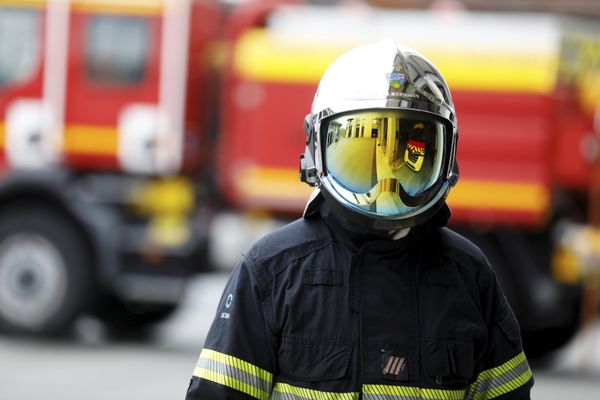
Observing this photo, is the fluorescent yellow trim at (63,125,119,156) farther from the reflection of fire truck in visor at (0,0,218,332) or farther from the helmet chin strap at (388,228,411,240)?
the helmet chin strap at (388,228,411,240)

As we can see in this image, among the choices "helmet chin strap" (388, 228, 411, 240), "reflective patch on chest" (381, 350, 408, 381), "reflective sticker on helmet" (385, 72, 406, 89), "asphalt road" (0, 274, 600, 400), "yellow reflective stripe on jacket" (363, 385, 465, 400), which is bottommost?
"asphalt road" (0, 274, 600, 400)

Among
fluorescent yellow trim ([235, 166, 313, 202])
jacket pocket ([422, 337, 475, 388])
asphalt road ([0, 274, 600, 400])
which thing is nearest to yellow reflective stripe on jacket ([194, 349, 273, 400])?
jacket pocket ([422, 337, 475, 388])

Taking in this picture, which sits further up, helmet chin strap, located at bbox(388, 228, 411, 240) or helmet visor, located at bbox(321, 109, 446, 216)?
helmet visor, located at bbox(321, 109, 446, 216)

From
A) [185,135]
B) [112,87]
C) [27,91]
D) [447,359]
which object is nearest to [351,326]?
[447,359]

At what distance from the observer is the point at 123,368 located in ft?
28.0

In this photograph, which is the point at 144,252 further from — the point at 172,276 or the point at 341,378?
the point at 341,378

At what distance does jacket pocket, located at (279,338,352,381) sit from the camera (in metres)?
Result: 2.31

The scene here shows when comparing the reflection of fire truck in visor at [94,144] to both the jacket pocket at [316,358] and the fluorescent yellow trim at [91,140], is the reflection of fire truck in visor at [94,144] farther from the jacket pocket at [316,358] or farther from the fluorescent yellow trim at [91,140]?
the jacket pocket at [316,358]

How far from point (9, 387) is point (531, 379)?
220 inches

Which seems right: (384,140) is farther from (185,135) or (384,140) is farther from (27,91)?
(27,91)

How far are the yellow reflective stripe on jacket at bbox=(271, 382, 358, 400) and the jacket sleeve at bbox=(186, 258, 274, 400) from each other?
0.02 meters

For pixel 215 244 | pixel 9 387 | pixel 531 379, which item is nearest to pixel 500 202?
pixel 215 244

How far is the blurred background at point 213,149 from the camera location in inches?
338

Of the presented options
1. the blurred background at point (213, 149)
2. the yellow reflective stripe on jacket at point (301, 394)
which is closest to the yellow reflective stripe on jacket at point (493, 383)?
the yellow reflective stripe on jacket at point (301, 394)
